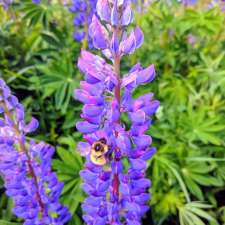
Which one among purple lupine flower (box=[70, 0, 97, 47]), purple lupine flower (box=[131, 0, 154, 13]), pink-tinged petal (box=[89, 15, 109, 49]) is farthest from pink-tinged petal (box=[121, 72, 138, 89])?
purple lupine flower (box=[131, 0, 154, 13])

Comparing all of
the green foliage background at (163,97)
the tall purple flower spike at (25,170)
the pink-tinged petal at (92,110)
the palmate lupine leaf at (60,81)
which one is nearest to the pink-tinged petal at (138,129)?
the pink-tinged petal at (92,110)

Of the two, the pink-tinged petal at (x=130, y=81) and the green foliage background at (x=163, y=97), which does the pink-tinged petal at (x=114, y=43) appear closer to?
the pink-tinged petal at (x=130, y=81)

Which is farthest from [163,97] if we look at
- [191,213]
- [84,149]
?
[84,149]

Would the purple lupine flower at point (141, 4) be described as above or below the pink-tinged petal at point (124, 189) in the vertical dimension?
above

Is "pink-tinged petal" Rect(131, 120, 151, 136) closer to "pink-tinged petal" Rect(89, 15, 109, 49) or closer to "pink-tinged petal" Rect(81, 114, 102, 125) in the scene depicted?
"pink-tinged petal" Rect(81, 114, 102, 125)

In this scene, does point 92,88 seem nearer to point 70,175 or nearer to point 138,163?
point 138,163

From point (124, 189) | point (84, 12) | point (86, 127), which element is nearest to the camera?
point (86, 127)
